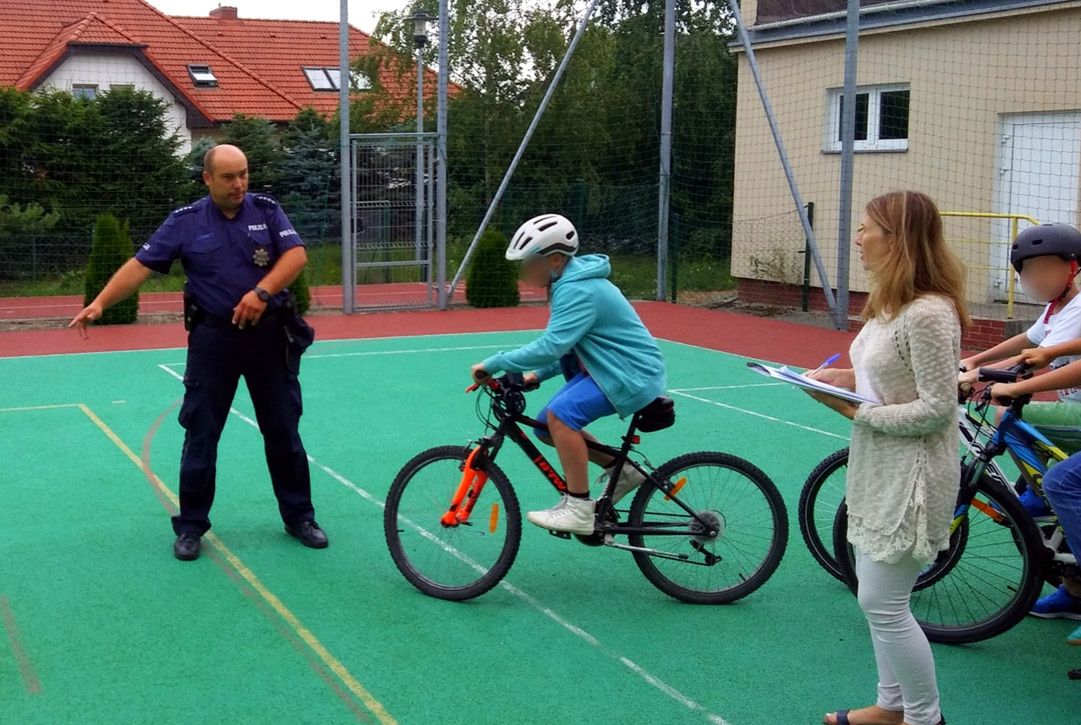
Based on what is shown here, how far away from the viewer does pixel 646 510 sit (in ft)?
18.6

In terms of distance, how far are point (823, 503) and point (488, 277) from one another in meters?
13.5

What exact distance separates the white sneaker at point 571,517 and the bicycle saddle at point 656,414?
0.42 meters

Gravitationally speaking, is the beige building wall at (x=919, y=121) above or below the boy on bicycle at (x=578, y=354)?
above

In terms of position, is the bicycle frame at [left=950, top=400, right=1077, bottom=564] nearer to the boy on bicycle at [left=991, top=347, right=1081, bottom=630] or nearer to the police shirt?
the boy on bicycle at [left=991, top=347, right=1081, bottom=630]


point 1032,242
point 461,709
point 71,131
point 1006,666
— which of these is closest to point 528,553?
point 461,709

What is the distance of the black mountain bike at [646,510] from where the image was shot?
18.4 ft

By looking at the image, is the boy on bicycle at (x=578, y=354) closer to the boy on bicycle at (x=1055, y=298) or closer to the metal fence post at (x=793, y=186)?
the boy on bicycle at (x=1055, y=298)

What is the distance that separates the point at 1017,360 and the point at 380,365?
870 cm

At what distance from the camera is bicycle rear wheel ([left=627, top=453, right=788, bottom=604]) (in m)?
5.60

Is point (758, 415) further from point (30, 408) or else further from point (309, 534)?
point (30, 408)

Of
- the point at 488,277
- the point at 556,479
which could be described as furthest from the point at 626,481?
the point at 488,277

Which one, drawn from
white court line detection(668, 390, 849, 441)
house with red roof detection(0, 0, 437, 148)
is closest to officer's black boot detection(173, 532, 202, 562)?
white court line detection(668, 390, 849, 441)

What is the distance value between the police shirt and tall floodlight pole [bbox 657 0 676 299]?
539 inches

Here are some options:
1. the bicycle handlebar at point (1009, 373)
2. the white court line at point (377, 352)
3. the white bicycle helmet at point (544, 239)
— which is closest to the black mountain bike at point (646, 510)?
the white bicycle helmet at point (544, 239)
